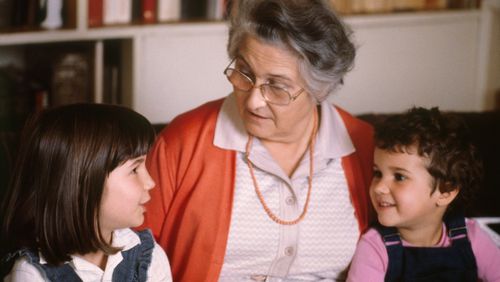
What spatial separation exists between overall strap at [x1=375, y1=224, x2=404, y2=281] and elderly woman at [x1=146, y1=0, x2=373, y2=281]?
0.07 metres

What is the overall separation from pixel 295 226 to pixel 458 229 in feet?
1.48

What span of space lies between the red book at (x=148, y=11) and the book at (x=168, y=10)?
2cm

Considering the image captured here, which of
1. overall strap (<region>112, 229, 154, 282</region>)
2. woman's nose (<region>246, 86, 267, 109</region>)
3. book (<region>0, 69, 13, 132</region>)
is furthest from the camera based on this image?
book (<region>0, 69, 13, 132</region>)

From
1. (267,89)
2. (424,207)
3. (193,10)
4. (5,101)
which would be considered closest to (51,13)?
(5,101)

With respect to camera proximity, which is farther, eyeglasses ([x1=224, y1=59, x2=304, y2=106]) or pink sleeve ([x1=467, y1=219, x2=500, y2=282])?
pink sleeve ([x1=467, y1=219, x2=500, y2=282])

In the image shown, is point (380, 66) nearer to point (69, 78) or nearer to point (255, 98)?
point (69, 78)

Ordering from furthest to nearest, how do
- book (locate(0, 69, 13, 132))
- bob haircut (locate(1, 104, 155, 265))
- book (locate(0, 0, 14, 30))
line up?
book (locate(0, 69, 13, 132))
book (locate(0, 0, 14, 30))
bob haircut (locate(1, 104, 155, 265))

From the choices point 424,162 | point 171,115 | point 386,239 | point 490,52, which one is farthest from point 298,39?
point 490,52

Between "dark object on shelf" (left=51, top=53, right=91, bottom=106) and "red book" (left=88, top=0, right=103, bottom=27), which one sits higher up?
"red book" (left=88, top=0, right=103, bottom=27)

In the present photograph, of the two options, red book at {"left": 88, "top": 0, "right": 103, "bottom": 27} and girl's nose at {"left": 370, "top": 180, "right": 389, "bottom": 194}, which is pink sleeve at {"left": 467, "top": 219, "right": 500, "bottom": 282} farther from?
red book at {"left": 88, "top": 0, "right": 103, "bottom": 27}

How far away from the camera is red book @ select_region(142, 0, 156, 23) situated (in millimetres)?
2662

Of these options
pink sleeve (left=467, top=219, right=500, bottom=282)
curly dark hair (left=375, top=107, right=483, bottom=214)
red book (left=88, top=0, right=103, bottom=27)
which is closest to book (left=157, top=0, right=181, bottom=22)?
red book (left=88, top=0, right=103, bottom=27)

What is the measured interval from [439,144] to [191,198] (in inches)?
24.9

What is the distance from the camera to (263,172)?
1870mm
